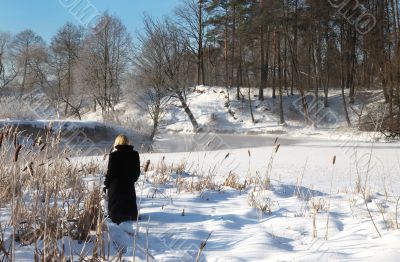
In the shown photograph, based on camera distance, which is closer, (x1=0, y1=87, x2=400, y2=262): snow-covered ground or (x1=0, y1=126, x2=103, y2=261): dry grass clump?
(x1=0, y1=126, x2=103, y2=261): dry grass clump

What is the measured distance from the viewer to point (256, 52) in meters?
43.5

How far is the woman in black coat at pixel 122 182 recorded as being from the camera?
4457 millimetres

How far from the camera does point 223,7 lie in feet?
132

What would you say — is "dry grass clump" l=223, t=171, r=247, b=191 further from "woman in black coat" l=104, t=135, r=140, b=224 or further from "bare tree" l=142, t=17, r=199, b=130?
"bare tree" l=142, t=17, r=199, b=130

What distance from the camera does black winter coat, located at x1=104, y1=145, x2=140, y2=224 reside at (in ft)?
14.6

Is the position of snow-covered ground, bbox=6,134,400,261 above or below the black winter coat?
below

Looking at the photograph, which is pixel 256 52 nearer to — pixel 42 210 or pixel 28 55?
pixel 28 55

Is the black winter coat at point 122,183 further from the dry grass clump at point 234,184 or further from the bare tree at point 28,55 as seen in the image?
the bare tree at point 28,55

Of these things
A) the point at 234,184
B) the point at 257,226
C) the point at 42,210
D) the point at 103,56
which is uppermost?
the point at 103,56

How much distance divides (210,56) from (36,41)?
2444 centimetres

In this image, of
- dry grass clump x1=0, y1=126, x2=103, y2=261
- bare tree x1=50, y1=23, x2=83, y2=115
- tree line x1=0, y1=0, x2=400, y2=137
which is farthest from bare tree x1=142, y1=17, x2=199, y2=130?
dry grass clump x1=0, y1=126, x2=103, y2=261

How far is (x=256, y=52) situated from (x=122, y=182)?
40.3 meters

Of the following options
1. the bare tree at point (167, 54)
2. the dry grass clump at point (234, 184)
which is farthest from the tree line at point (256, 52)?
Answer: the dry grass clump at point (234, 184)

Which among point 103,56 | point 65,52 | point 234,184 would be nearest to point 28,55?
point 65,52
